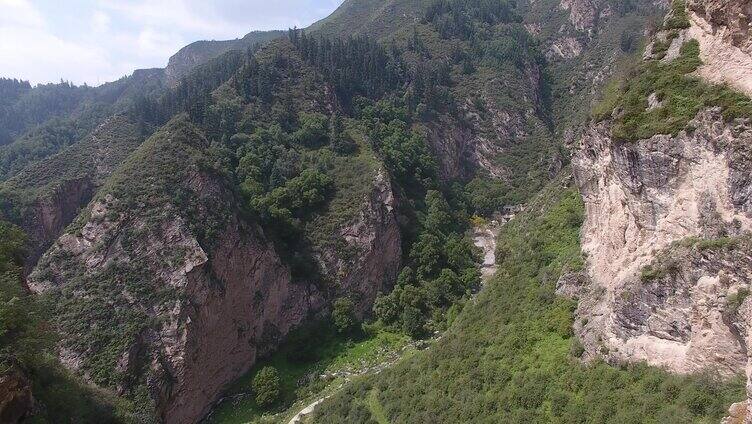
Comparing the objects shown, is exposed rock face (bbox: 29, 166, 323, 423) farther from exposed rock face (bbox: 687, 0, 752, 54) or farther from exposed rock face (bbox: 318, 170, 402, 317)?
exposed rock face (bbox: 687, 0, 752, 54)

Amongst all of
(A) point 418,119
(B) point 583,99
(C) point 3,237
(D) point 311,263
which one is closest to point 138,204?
(D) point 311,263

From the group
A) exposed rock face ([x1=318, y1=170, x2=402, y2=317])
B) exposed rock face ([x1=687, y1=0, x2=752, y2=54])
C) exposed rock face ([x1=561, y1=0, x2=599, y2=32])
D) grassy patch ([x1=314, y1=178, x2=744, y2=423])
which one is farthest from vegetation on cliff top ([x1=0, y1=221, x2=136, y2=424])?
exposed rock face ([x1=561, y1=0, x2=599, y2=32])

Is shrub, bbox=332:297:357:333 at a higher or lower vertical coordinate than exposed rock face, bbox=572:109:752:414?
lower

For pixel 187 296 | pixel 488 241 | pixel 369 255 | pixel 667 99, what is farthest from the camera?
pixel 488 241

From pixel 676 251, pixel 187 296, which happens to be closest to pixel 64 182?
pixel 187 296

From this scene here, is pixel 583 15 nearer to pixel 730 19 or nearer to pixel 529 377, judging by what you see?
pixel 730 19

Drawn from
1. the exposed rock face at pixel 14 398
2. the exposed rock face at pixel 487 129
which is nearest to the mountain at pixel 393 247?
the exposed rock face at pixel 14 398
